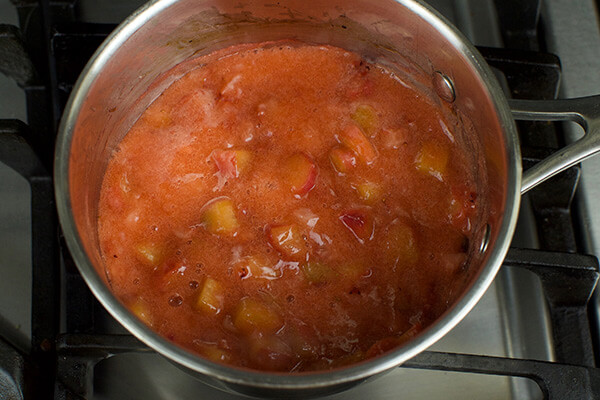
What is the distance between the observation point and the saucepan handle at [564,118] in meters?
0.82

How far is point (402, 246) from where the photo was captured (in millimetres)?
981

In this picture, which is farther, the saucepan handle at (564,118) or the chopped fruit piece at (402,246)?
the chopped fruit piece at (402,246)

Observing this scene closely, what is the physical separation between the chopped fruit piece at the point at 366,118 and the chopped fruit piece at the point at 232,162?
0.60 feet

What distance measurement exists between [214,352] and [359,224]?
28cm

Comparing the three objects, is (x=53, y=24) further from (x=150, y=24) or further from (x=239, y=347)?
(x=239, y=347)

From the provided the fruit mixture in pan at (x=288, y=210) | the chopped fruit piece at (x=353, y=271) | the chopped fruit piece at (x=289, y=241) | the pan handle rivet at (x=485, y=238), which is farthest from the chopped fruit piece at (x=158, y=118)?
the pan handle rivet at (x=485, y=238)

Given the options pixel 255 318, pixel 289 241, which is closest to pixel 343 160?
pixel 289 241

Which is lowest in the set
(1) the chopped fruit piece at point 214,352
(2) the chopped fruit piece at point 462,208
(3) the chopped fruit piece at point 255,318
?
(1) the chopped fruit piece at point 214,352

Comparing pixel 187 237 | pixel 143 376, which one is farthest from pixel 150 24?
pixel 143 376

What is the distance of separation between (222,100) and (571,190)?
1.89 ft

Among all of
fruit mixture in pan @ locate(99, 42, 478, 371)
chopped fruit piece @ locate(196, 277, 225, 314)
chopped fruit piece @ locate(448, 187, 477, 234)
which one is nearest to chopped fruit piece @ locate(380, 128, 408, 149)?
fruit mixture in pan @ locate(99, 42, 478, 371)

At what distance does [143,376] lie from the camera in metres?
1.03

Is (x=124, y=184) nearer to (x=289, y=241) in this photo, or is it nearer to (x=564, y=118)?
(x=289, y=241)

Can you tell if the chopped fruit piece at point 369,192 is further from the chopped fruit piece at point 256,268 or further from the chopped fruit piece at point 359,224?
the chopped fruit piece at point 256,268
